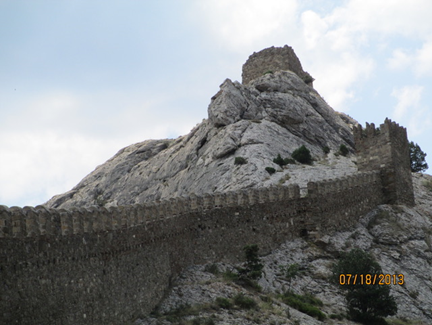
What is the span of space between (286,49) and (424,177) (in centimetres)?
1964

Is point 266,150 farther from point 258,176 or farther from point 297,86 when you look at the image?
point 297,86

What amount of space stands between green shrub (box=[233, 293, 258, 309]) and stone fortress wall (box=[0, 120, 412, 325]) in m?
2.97

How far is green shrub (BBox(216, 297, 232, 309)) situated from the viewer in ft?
79.5

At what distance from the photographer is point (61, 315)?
18.9 m

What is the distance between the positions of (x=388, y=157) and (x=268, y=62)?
2426 centimetres

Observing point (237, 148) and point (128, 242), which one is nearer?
point (128, 242)

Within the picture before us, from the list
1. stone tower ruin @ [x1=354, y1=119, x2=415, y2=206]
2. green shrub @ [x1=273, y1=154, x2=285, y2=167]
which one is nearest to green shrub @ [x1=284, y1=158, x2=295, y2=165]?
green shrub @ [x1=273, y1=154, x2=285, y2=167]

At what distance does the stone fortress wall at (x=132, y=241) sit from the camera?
1802 centimetres

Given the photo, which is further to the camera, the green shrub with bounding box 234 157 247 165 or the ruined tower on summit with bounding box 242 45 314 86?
the ruined tower on summit with bounding box 242 45 314 86

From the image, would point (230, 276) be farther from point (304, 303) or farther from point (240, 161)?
point (240, 161)

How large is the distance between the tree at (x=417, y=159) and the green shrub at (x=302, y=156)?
19940 mm

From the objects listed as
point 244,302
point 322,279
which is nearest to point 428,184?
point 322,279

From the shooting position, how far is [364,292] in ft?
90.2

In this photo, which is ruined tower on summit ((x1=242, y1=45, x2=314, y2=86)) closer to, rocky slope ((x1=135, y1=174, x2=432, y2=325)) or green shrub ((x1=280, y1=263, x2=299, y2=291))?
rocky slope ((x1=135, y1=174, x2=432, y2=325))
